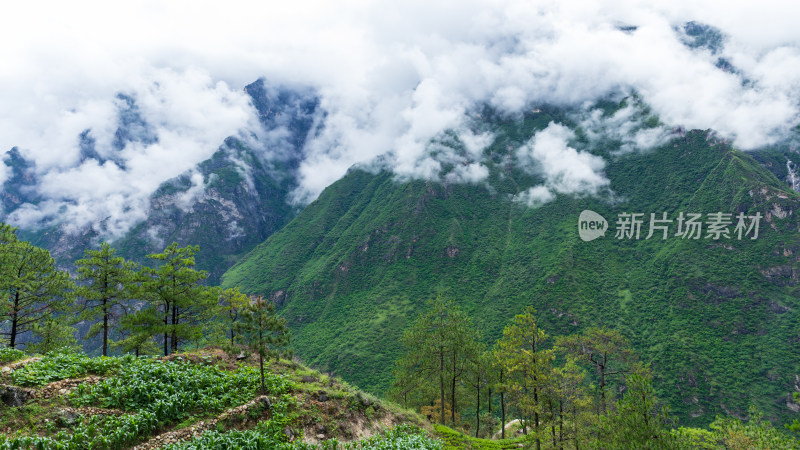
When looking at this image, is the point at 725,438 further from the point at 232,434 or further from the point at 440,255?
the point at 440,255

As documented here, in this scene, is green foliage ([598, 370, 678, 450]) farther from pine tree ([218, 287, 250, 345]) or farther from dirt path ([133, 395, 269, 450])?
pine tree ([218, 287, 250, 345])

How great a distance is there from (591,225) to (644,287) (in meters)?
44.2

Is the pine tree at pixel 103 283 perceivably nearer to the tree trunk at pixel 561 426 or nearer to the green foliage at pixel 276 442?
the green foliage at pixel 276 442

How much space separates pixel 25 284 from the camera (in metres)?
31.4

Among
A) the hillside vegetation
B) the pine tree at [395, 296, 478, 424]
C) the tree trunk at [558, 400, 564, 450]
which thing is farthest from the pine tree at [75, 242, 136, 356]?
the tree trunk at [558, 400, 564, 450]

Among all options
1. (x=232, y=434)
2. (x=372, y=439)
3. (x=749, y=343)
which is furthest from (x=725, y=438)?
(x=749, y=343)

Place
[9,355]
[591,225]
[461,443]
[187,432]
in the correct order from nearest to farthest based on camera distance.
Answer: [187,432] → [9,355] → [461,443] → [591,225]

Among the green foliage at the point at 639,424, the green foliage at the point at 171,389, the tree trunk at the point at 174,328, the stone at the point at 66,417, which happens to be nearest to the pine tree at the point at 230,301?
the tree trunk at the point at 174,328

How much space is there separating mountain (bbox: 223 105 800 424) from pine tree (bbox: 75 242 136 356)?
88200mm

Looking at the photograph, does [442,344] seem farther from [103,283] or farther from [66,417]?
[103,283]

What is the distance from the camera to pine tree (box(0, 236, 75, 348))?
3139cm

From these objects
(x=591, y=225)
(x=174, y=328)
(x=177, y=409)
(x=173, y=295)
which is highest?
(x=591, y=225)

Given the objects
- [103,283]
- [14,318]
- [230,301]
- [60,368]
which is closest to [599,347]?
[230,301]

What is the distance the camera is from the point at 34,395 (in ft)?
63.7
